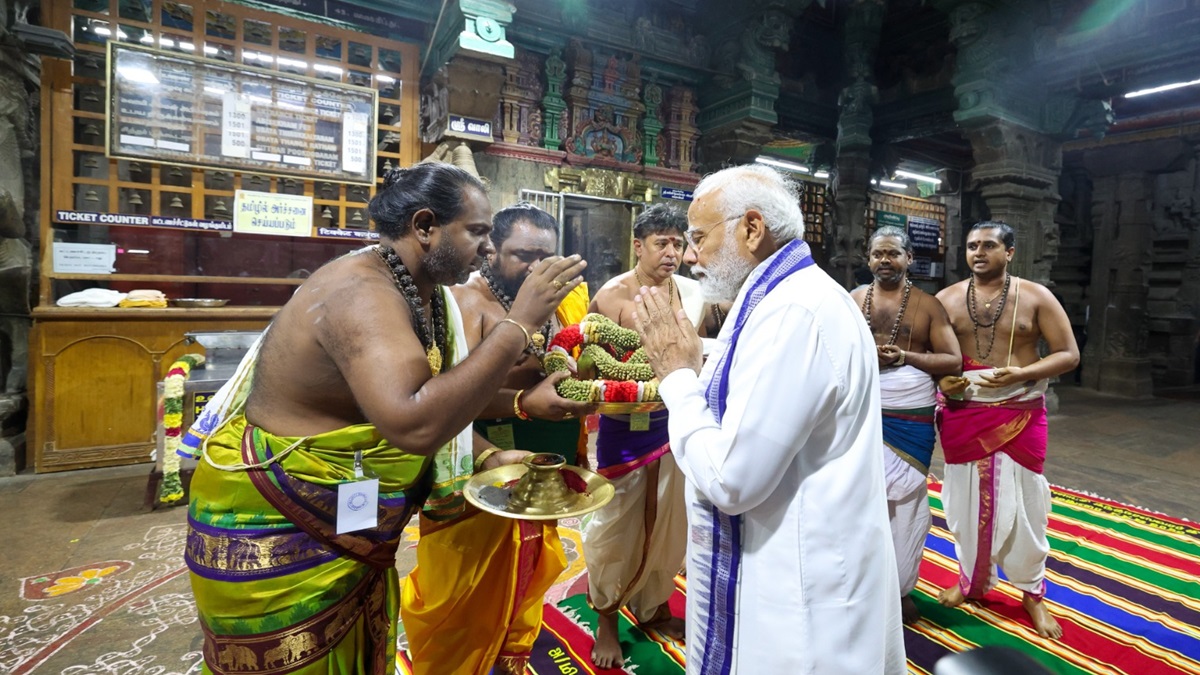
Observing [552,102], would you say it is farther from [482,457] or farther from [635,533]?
[482,457]

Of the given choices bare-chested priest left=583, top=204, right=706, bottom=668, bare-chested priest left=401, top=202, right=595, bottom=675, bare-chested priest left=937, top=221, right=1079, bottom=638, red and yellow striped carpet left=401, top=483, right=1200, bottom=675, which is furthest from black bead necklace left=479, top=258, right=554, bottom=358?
bare-chested priest left=937, top=221, right=1079, bottom=638

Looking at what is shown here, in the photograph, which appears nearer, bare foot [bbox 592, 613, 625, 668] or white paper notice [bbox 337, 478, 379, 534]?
white paper notice [bbox 337, 478, 379, 534]

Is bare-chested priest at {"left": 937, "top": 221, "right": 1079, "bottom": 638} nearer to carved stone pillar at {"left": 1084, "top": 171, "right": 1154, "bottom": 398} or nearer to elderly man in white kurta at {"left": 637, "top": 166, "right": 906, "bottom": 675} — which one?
elderly man in white kurta at {"left": 637, "top": 166, "right": 906, "bottom": 675}

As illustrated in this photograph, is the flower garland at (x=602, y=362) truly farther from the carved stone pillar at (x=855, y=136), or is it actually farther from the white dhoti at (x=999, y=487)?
the carved stone pillar at (x=855, y=136)

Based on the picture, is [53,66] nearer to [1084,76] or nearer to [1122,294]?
[1084,76]

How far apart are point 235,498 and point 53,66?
19.1 ft

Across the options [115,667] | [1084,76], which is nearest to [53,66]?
[115,667]

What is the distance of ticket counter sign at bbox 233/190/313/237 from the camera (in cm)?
569

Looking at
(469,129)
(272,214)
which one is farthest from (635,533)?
(272,214)

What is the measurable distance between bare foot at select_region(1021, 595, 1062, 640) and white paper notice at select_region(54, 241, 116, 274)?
7.24 meters

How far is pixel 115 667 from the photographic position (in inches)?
101

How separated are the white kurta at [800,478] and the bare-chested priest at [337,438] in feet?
1.80

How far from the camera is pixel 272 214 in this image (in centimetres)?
582

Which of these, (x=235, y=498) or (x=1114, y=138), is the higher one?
(x=1114, y=138)
